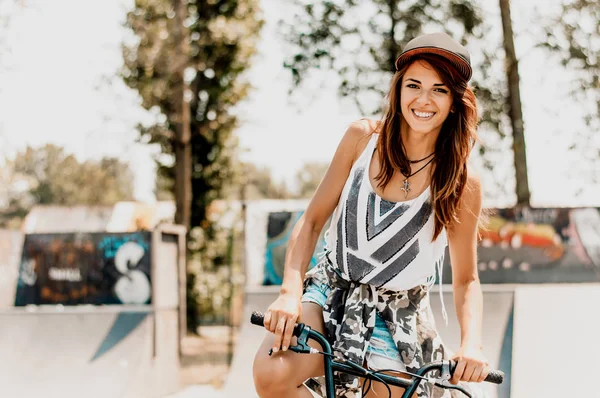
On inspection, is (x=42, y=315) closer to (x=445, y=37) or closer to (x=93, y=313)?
(x=93, y=313)

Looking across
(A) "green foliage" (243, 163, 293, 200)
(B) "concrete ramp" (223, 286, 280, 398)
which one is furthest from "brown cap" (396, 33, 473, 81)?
(A) "green foliage" (243, 163, 293, 200)

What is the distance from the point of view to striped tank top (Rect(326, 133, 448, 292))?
2650mm

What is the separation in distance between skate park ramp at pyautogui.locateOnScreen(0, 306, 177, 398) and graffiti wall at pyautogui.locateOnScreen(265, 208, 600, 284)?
3022 millimetres

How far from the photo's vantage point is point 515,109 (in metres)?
15.2

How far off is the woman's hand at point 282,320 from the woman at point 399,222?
0.15 meters

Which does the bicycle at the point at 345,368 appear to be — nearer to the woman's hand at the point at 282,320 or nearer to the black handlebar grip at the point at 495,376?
the woman's hand at the point at 282,320

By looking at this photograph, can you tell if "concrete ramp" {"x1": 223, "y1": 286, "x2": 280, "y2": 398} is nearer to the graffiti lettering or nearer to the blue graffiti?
the blue graffiti

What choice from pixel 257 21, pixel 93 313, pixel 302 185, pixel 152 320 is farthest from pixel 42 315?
pixel 302 185

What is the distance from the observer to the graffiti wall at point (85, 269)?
35.3 feet

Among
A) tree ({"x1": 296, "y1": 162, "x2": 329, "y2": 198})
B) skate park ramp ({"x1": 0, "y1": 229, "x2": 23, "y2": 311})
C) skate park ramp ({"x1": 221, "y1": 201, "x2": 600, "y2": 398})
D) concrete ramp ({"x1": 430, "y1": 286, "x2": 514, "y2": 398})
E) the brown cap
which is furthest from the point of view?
tree ({"x1": 296, "y1": 162, "x2": 329, "y2": 198})

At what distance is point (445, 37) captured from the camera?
8.50 feet

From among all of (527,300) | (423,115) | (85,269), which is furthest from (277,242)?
(423,115)

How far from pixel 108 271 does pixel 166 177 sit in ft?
30.1

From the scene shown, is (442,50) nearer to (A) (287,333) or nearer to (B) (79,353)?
(A) (287,333)
